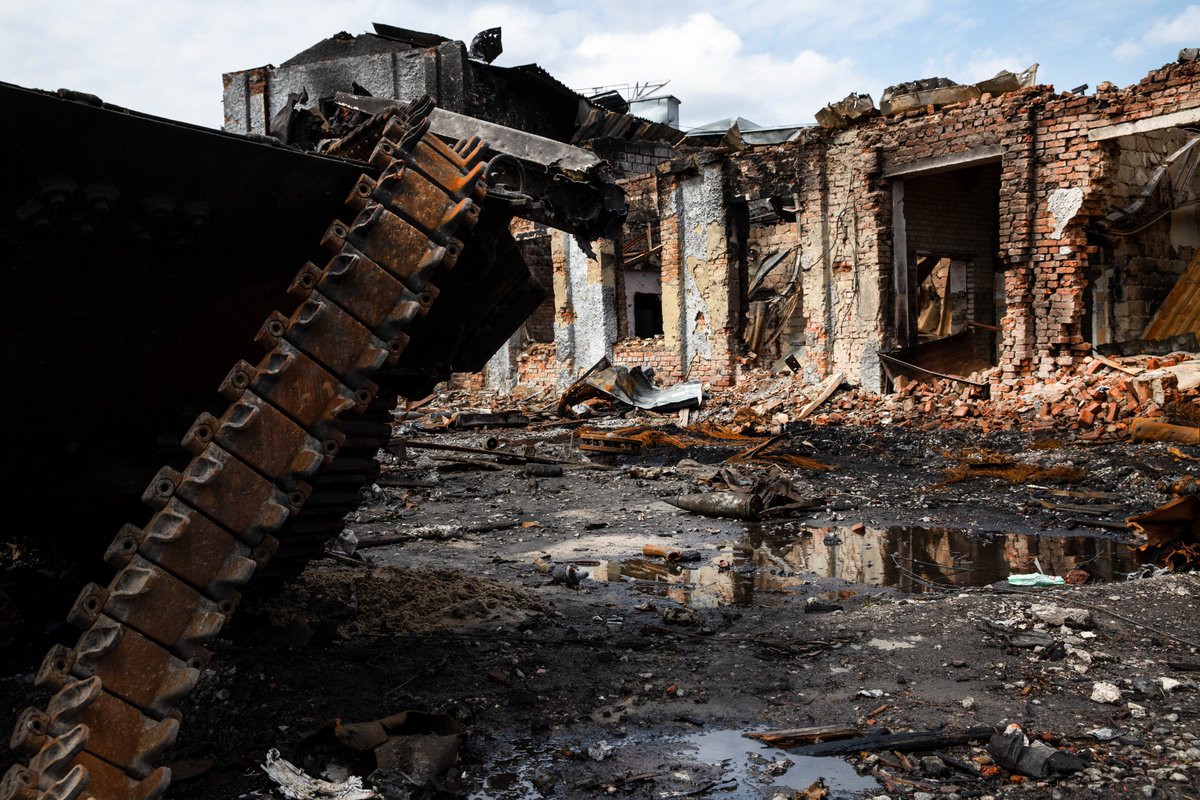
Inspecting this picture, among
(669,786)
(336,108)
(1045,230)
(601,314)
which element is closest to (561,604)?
(669,786)

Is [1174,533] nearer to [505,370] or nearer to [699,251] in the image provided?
[699,251]

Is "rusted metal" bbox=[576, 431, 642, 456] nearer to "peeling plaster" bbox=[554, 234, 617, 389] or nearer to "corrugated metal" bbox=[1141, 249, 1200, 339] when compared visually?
"peeling plaster" bbox=[554, 234, 617, 389]

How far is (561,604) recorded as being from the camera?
546cm

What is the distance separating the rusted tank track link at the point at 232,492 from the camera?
223 centimetres

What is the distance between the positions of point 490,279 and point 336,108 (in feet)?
5.10

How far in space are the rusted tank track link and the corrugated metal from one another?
14119mm

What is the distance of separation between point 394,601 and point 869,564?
3.32 meters

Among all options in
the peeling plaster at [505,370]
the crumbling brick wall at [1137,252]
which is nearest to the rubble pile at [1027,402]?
the crumbling brick wall at [1137,252]

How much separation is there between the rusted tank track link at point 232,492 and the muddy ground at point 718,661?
2.58ft

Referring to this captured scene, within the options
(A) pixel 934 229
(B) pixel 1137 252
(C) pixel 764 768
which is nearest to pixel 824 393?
(A) pixel 934 229

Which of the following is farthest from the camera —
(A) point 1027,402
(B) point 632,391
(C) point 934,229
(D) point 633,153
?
(D) point 633,153

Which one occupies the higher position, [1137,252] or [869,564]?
[1137,252]

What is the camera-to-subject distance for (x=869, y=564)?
6551 mm

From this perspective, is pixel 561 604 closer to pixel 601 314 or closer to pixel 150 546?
pixel 150 546
